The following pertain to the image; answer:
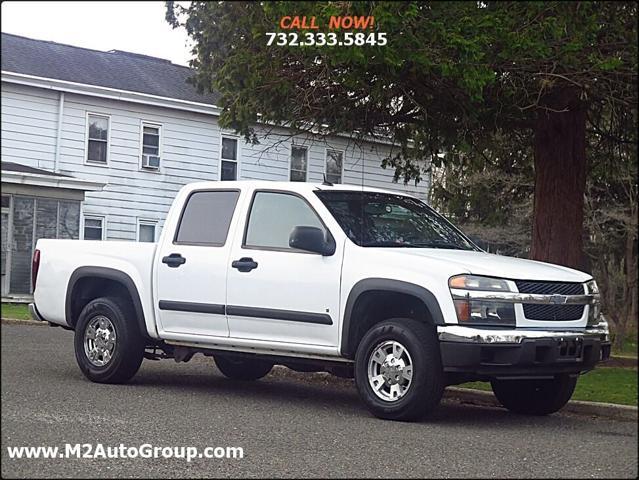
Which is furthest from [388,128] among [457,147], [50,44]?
[50,44]

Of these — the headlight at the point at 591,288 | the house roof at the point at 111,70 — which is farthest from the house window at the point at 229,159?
the headlight at the point at 591,288

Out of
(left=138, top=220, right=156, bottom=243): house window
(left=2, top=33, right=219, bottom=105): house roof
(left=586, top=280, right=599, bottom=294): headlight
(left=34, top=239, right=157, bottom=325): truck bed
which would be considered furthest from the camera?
(left=34, top=239, right=157, bottom=325): truck bed

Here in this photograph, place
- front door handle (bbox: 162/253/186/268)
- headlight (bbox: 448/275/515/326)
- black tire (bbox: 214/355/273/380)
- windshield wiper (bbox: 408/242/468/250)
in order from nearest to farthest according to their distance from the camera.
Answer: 1. headlight (bbox: 448/275/515/326)
2. windshield wiper (bbox: 408/242/468/250)
3. front door handle (bbox: 162/253/186/268)
4. black tire (bbox: 214/355/273/380)

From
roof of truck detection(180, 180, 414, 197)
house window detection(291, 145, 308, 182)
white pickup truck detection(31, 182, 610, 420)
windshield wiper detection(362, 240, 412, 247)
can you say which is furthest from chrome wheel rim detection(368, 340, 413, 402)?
house window detection(291, 145, 308, 182)

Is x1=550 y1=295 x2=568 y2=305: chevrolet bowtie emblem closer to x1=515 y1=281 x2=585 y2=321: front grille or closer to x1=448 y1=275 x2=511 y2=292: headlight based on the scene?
x1=515 y1=281 x2=585 y2=321: front grille

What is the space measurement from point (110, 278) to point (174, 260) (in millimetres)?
762

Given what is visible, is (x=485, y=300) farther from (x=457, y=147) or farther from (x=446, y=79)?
(x=457, y=147)

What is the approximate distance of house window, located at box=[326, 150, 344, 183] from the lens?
9.12m

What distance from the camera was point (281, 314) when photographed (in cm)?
811

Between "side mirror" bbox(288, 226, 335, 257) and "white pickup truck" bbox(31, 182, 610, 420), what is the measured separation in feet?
0.05

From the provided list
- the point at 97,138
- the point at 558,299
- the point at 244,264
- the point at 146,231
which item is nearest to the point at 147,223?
the point at 146,231

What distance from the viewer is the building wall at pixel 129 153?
22.9 ft

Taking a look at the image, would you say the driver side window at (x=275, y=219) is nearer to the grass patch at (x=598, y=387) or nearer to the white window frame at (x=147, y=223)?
the white window frame at (x=147, y=223)

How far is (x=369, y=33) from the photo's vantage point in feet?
23.0
